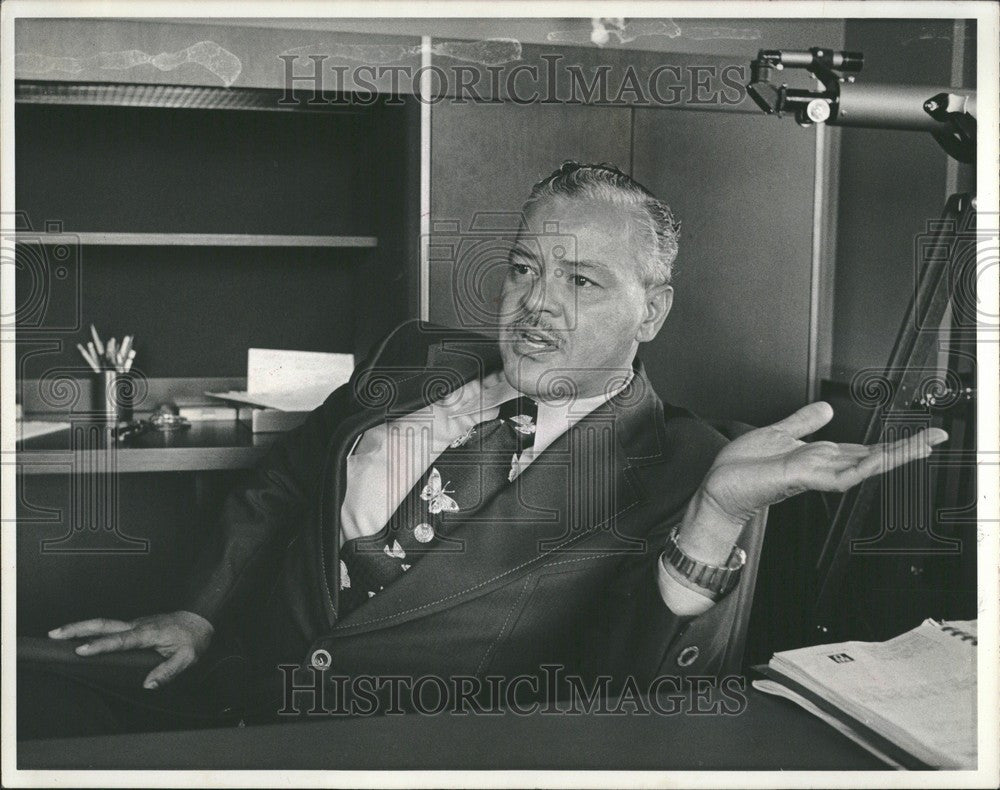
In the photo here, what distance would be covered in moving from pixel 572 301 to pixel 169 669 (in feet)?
3.34

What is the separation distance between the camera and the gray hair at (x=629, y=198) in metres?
1.91

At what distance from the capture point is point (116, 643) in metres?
1.88

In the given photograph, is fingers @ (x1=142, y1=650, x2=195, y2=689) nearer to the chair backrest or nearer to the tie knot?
the tie knot

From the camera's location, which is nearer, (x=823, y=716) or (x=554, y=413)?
(x=823, y=716)

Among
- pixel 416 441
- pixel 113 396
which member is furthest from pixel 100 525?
pixel 416 441

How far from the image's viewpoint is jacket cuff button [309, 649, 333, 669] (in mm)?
1872

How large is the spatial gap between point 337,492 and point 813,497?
0.88m

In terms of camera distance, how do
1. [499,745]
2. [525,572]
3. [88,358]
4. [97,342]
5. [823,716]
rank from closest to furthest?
[823,716], [499,745], [525,572], [88,358], [97,342]

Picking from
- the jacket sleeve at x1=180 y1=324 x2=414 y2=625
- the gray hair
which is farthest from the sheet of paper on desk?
the gray hair

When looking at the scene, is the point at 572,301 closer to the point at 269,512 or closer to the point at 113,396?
the point at 269,512

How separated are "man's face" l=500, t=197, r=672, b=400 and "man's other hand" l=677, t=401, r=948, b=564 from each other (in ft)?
0.89

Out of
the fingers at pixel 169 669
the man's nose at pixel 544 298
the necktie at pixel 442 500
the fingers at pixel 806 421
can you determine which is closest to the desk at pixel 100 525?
the fingers at pixel 169 669

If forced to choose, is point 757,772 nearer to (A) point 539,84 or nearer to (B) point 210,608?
(B) point 210,608

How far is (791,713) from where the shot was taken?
1499mm
